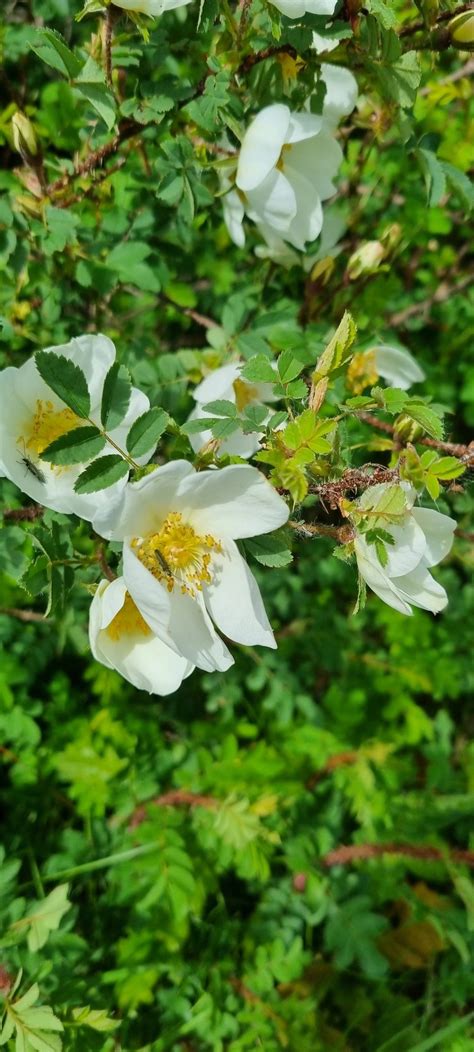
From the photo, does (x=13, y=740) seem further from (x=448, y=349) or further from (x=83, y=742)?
(x=448, y=349)

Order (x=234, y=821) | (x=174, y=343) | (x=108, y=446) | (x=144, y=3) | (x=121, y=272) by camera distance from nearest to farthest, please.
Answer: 1. (x=144, y=3)
2. (x=108, y=446)
3. (x=121, y=272)
4. (x=234, y=821)
5. (x=174, y=343)

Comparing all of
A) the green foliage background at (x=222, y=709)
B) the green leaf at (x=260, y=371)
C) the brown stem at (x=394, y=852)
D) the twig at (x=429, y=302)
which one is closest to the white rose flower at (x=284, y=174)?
the green foliage background at (x=222, y=709)

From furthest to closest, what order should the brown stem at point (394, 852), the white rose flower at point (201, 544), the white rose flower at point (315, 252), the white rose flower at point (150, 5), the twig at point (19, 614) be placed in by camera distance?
1. the brown stem at point (394, 852)
2. the twig at point (19, 614)
3. the white rose flower at point (315, 252)
4. the white rose flower at point (150, 5)
5. the white rose flower at point (201, 544)

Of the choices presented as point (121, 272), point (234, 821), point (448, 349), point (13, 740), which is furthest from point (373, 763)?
point (121, 272)

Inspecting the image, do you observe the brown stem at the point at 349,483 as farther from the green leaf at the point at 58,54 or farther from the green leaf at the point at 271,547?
the green leaf at the point at 58,54

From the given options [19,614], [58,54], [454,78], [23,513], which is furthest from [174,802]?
[454,78]

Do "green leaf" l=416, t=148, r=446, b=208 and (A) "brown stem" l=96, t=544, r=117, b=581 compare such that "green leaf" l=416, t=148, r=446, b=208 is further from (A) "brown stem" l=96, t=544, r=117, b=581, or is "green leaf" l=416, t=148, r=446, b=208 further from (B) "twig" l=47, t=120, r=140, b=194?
(A) "brown stem" l=96, t=544, r=117, b=581
